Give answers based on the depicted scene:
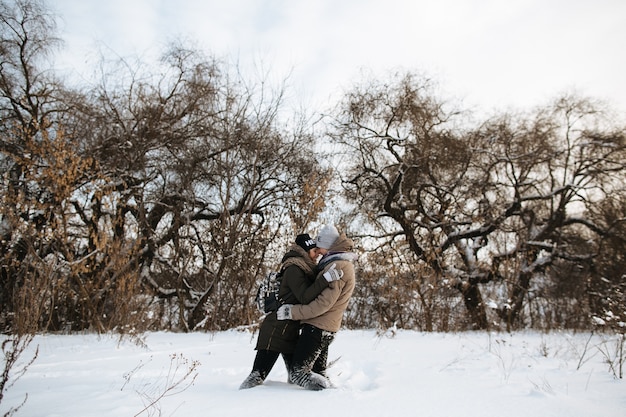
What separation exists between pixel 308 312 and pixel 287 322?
269 millimetres

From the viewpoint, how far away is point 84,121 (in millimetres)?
11031

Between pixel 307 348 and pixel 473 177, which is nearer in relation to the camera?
pixel 307 348

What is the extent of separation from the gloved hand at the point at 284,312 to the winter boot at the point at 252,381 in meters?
0.48

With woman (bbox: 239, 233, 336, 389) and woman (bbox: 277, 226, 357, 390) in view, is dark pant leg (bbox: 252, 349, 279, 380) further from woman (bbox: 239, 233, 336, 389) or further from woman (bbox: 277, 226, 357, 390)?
woman (bbox: 277, 226, 357, 390)

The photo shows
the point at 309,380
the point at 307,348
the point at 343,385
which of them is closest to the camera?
the point at 309,380

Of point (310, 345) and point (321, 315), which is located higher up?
point (321, 315)

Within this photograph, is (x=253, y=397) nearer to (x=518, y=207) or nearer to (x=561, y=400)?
(x=561, y=400)

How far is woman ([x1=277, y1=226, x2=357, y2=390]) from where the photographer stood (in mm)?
3209

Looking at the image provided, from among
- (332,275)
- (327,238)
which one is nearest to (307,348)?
(332,275)

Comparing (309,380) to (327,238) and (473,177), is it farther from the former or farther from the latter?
(473,177)

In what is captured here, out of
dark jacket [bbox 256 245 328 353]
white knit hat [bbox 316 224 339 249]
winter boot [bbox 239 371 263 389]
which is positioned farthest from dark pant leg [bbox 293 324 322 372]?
white knit hat [bbox 316 224 339 249]

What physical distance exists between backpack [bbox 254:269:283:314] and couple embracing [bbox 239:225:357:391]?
5 cm

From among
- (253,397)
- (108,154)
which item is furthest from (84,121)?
(253,397)

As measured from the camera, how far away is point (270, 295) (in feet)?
11.4
